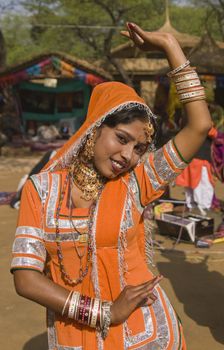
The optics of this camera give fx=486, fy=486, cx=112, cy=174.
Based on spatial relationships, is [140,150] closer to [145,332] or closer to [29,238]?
[29,238]

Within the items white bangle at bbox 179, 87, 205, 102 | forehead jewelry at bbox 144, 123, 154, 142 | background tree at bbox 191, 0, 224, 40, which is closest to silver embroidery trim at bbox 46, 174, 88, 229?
forehead jewelry at bbox 144, 123, 154, 142

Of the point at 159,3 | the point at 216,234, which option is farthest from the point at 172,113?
the point at 159,3

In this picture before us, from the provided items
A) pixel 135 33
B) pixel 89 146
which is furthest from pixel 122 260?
pixel 135 33

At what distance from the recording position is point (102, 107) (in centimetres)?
167

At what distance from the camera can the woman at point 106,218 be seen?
63.6 inches

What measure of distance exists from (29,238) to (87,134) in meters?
0.41

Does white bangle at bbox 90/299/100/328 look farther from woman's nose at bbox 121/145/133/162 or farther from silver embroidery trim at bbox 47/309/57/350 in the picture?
woman's nose at bbox 121/145/133/162

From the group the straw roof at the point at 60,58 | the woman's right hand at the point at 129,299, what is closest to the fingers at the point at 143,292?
the woman's right hand at the point at 129,299

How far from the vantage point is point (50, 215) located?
1.67 m

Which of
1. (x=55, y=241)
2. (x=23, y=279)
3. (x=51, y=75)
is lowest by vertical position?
(x=23, y=279)

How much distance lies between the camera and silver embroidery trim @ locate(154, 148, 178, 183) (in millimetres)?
1717

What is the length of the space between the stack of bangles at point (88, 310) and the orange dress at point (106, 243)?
3.1 inches

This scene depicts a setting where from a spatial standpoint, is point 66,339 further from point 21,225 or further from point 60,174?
point 60,174

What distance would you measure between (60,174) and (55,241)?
256 millimetres
